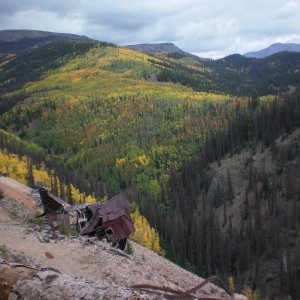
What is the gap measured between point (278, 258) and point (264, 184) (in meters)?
30.6

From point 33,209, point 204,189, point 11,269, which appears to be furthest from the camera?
point 204,189

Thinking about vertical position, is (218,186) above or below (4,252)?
below

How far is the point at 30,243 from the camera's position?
22.0m

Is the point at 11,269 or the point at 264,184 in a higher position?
the point at 11,269

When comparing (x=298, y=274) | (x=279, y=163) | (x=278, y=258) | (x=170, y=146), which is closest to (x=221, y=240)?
(x=278, y=258)

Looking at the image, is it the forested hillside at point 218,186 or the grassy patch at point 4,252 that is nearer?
the grassy patch at point 4,252

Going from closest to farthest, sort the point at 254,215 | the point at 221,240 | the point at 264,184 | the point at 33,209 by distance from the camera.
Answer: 1. the point at 33,209
2. the point at 221,240
3. the point at 254,215
4. the point at 264,184

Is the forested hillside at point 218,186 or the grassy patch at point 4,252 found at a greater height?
the grassy patch at point 4,252

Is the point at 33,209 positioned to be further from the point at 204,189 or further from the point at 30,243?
the point at 204,189

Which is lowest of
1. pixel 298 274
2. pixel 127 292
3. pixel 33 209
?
pixel 298 274

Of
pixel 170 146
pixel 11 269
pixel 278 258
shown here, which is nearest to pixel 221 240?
pixel 278 258

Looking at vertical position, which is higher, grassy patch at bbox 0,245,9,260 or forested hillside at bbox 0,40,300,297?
grassy patch at bbox 0,245,9,260

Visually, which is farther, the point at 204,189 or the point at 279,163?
the point at 204,189

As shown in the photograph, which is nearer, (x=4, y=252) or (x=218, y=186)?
(x=4, y=252)
